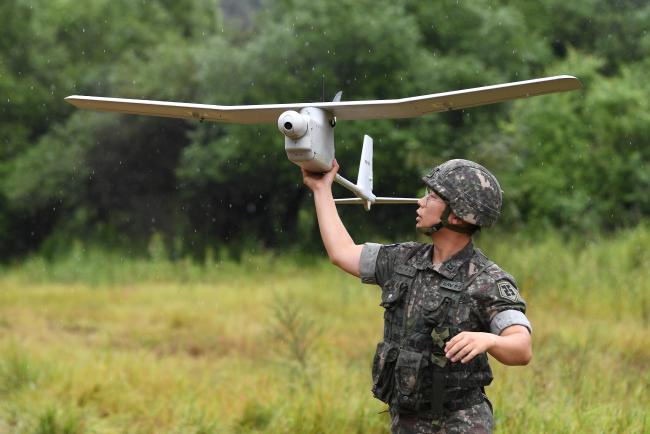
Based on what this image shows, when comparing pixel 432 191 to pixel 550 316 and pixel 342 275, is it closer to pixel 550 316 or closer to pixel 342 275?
pixel 550 316

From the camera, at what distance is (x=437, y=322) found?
337 centimetres

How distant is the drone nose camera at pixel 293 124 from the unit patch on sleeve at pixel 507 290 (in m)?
0.96

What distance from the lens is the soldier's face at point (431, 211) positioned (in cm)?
348

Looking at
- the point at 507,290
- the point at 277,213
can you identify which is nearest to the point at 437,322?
the point at 507,290

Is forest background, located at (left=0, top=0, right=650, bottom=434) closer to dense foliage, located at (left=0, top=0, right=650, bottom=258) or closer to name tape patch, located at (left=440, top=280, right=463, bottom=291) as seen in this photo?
dense foliage, located at (left=0, top=0, right=650, bottom=258)

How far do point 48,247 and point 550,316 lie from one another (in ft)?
57.4

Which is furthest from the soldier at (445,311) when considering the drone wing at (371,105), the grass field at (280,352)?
the grass field at (280,352)

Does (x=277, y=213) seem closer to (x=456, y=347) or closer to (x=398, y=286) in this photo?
(x=398, y=286)

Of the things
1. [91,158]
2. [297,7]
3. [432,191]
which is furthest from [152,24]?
[432,191]

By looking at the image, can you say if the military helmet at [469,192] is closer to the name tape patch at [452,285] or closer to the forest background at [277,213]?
the name tape patch at [452,285]

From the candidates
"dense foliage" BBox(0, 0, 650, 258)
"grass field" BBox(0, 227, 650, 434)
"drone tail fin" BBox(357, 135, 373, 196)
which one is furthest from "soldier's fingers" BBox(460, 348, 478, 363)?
"dense foliage" BBox(0, 0, 650, 258)

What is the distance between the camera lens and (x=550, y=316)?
10.8m

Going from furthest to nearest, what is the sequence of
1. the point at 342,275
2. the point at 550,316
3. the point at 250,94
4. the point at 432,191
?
the point at 250,94 → the point at 342,275 → the point at 550,316 → the point at 432,191

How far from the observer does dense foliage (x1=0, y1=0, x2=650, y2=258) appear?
697 inches
